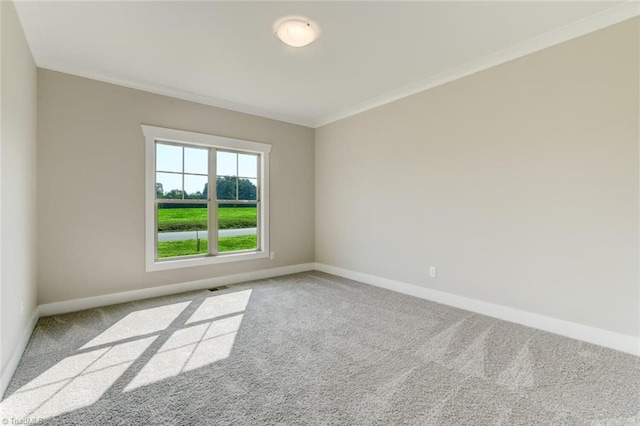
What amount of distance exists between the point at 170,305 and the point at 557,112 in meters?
4.35

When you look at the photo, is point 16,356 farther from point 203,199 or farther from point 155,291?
point 203,199

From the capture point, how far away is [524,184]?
288 cm

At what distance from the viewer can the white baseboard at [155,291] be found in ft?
10.5

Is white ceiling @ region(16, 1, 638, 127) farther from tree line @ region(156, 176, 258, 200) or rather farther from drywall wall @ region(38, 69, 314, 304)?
tree line @ region(156, 176, 258, 200)

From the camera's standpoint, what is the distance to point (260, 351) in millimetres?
2381

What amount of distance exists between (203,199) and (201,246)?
2.24 feet

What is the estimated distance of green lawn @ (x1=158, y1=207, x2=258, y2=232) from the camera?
400 centimetres

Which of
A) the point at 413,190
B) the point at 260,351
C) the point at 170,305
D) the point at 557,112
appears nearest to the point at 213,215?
the point at 170,305

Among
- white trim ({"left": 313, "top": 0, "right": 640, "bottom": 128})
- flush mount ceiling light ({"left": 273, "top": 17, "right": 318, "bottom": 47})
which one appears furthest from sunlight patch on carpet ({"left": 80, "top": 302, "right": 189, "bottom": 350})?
white trim ({"left": 313, "top": 0, "right": 640, "bottom": 128})

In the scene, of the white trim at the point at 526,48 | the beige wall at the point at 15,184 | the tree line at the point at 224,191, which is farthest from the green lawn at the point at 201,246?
the white trim at the point at 526,48

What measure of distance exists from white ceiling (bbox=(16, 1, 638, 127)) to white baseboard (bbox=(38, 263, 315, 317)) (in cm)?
247

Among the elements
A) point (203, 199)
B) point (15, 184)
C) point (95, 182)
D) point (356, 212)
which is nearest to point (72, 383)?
point (15, 184)

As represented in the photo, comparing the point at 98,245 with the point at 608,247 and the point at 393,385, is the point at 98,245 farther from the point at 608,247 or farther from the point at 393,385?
the point at 608,247

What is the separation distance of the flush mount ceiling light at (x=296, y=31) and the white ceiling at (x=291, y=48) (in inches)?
2.8
